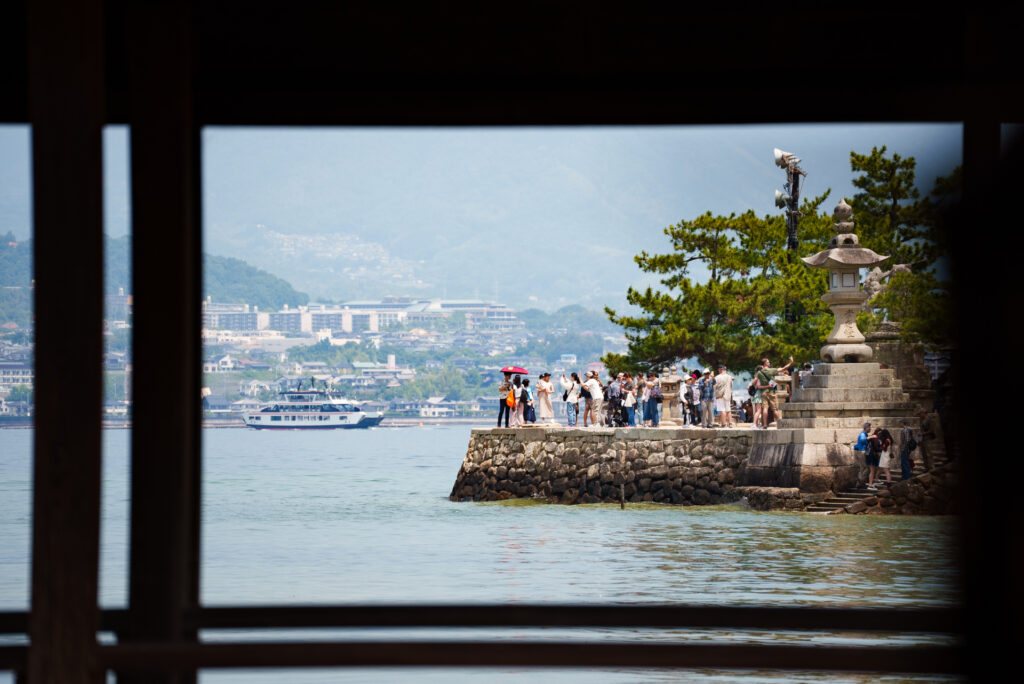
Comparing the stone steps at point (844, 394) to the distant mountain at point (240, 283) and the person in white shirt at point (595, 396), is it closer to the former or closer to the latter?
the person in white shirt at point (595, 396)

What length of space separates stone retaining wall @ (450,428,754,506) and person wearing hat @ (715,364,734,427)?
482mm

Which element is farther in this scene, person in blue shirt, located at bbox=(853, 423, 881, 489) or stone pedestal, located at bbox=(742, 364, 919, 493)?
person in blue shirt, located at bbox=(853, 423, 881, 489)

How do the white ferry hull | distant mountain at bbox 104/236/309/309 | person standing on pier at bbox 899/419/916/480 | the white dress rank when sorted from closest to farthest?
person standing on pier at bbox 899/419/916/480 < the white dress < the white ferry hull < distant mountain at bbox 104/236/309/309

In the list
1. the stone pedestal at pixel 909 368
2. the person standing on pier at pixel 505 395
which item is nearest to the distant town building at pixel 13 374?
the person standing on pier at pixel 505 395

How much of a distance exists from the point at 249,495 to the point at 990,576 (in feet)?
211

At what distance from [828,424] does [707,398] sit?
4339mm

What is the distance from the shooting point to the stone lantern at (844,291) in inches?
805

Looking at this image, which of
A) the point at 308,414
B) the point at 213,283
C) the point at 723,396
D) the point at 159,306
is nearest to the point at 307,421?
the point at 308,414

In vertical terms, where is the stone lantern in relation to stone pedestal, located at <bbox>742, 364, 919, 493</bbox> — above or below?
above

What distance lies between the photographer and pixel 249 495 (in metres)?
64.4

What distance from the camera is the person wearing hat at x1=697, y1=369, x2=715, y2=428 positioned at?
25.4m

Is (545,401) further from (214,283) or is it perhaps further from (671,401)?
(214,283)

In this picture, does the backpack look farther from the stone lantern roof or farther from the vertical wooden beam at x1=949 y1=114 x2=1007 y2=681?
the vertical wooden beam at x1=949 y1=114 x2=1007 y2=681

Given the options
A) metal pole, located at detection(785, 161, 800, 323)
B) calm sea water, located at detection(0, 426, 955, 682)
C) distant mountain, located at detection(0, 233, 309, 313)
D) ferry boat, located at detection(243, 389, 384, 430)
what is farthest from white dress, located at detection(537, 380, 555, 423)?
distant mountain, located at detection(0, 233, 309, 313)
